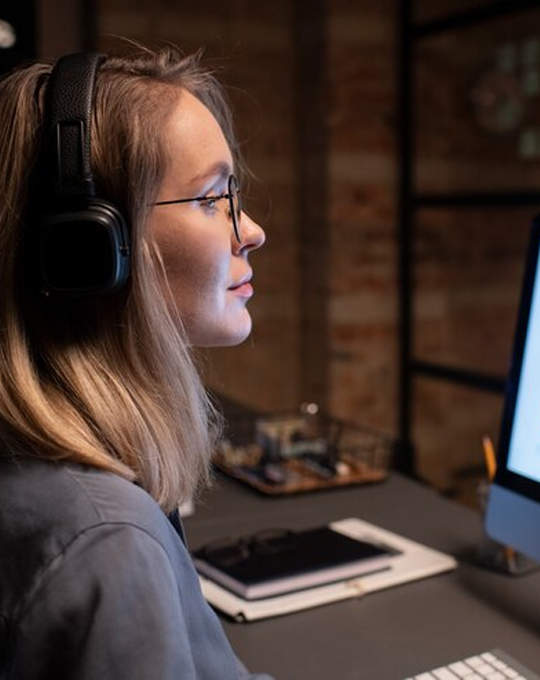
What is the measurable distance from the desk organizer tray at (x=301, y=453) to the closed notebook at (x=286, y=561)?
0.33 m

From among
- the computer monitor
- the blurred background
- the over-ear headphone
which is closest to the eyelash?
the over-ear headphone

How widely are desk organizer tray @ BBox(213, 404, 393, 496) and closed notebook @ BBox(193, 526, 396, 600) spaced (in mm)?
333

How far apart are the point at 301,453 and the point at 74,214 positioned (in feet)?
3.49

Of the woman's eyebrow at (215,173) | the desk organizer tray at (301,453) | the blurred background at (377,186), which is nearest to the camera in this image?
the woman's eyebrow at (215,173)

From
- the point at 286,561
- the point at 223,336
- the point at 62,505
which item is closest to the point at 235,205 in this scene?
the point at 223,336

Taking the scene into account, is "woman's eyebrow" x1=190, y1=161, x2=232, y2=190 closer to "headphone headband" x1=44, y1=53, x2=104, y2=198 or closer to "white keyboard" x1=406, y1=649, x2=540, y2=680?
"headphone headband" x1=44, y1=53, x2=104, y2=198

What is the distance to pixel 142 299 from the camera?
2.60 ft

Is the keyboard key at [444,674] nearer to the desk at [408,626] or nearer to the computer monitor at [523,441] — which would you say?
the desk at [408,626]

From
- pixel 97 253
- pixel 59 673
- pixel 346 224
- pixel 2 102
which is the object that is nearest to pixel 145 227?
pixel 97 253

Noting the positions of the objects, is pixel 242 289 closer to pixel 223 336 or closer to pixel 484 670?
pixel 223 336

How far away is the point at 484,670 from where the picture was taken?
909mm

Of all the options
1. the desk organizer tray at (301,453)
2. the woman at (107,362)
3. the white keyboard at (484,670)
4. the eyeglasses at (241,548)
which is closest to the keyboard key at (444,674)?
the white keyboard at (484,670)

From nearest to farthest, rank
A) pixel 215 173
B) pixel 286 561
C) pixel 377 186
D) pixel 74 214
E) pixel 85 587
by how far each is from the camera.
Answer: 1. pixel 85 587
2. pixel 74 214
3. pixel 215 173
4. pixel 286 561
5. pixel 377 186

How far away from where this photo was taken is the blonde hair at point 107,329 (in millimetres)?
754
